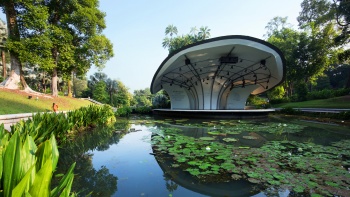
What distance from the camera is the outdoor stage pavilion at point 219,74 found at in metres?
11.0

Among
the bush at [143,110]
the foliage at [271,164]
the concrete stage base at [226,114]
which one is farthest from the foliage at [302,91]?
the foliage at [271,164]

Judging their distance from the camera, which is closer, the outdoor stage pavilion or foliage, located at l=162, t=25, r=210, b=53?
the outdoor stage pavilion

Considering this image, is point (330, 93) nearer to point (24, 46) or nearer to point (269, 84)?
point (269, 84)

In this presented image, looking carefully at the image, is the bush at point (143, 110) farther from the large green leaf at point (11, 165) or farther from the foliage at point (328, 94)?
the foliage at point (328, 94)

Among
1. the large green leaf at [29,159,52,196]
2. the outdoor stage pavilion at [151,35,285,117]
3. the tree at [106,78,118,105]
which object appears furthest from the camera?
the tree at [106,78,118,105]

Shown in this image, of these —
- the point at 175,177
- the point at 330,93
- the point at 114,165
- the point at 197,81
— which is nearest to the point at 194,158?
the point at 175,177

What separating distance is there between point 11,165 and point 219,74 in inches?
671

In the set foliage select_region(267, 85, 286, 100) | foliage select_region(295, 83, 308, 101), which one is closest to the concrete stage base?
foliage select_region(295, 83, 308, 101)

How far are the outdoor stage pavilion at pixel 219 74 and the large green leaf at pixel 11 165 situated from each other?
10276 mm

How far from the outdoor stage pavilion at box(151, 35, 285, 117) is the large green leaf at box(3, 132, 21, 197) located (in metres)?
10.3

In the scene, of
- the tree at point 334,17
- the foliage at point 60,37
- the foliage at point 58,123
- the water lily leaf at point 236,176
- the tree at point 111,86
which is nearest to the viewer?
the water lily leaf at point 236,176

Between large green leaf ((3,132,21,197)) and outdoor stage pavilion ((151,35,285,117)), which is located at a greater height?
outdoor stage pavilion ((151,35,285,117))

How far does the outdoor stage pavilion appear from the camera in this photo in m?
11.0

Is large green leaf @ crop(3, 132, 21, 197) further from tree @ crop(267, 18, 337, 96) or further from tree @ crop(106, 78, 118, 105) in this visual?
tree @ crop(106, 78, 118, 105)
